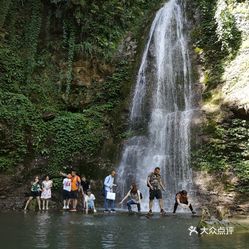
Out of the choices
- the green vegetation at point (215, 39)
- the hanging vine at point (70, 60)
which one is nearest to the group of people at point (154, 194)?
the green vegetation at point (215, 39)

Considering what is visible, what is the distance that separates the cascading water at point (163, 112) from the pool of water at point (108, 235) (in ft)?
18.7

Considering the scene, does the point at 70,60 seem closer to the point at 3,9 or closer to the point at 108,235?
the point at 3,9

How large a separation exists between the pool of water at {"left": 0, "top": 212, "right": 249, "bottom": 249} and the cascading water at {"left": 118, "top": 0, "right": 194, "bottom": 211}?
5.71 meters

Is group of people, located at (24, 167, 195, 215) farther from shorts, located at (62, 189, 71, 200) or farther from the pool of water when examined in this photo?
the pool of water

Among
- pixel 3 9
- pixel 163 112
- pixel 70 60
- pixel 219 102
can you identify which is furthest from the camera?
pixel 70 60

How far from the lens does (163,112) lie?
70.5ft

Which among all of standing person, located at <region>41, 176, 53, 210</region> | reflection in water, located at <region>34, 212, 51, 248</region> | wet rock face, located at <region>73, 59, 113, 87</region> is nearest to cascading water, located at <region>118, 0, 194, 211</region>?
wet rock face, located at <region>73, 59, 113, 87</region>

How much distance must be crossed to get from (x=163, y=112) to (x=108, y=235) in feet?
39.9

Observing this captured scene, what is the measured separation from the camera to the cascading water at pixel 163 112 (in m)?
18.9

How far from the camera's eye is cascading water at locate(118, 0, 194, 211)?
744 inches

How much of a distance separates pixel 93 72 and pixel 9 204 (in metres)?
9.14

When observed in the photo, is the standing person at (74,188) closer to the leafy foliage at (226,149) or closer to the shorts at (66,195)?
the shorts at (66,195)

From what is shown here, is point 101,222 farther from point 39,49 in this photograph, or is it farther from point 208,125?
point 39,49

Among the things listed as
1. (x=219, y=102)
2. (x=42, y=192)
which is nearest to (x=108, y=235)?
(x=42, y=192)
